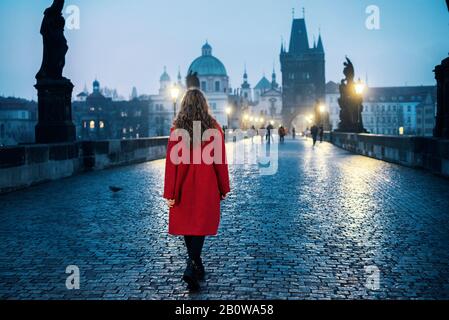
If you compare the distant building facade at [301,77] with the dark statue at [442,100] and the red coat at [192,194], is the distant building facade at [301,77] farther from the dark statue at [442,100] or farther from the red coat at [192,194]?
the red coat at [192,194]

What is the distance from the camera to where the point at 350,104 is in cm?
3206

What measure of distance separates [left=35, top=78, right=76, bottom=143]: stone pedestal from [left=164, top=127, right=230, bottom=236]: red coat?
11.2 meters

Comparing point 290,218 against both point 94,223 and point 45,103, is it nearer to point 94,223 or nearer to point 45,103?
point 94,223

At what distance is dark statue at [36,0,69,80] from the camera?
1459 centimetres

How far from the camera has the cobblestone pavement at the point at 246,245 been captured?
14.3 ft

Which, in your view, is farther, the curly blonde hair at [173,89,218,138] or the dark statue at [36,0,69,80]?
the dark statue at [36,0,69,80]

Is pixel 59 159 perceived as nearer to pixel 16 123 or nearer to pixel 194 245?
pixel 194 245

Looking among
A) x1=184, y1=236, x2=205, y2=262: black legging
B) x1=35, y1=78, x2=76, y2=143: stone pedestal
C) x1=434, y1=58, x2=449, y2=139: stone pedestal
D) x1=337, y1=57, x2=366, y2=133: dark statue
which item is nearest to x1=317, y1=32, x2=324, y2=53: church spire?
x1=337, y1=57, x2=366, y2=133: dark statue

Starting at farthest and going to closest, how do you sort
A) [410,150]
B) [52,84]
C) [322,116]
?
[322,116], [410,150], [52,84]

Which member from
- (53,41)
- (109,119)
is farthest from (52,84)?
(109,119)

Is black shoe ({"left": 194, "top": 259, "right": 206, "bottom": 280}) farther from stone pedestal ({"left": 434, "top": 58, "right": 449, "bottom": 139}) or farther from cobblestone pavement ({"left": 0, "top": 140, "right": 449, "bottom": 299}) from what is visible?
stone pedestal ({"left": 434, "top": 58, "right": 449, "bottom": 139})

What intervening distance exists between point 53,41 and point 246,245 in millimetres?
11140

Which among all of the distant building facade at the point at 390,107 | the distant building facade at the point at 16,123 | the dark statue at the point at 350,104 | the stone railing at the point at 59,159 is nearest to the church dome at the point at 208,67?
the distant building facade at the point at 390,107
